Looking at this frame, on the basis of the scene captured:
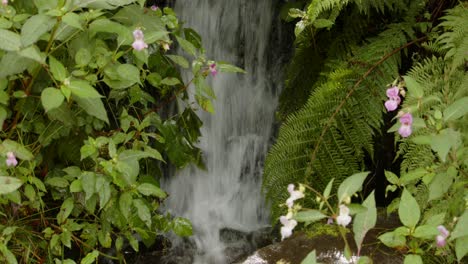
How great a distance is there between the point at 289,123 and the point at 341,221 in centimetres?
140

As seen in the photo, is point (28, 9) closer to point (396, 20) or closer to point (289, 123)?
point (289, 123)

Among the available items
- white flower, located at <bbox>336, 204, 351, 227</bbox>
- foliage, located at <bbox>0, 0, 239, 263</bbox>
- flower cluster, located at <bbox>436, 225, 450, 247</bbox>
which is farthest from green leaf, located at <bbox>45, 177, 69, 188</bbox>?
flower cluster, located at <bbox>436, 225, 450, 247</bbox>

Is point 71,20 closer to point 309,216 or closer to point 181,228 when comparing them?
point 309,216

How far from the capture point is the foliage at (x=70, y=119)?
5.60ft

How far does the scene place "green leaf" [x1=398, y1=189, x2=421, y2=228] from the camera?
144 cm

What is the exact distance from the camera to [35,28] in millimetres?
1621

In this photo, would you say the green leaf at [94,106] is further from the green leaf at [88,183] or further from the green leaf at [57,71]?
the green leaf at [88,183]

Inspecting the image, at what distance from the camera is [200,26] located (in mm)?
3852

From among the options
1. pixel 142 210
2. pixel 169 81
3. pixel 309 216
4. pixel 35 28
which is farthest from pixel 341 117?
pixel 35 28

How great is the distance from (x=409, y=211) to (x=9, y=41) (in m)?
1.15

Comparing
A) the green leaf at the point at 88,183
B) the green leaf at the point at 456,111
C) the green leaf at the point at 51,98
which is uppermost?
the green leaf at the point at 456,111

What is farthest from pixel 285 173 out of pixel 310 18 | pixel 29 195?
pixel 29 195

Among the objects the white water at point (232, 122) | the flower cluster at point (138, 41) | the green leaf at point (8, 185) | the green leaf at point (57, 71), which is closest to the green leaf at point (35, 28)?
the green leaf at point (57, 71)

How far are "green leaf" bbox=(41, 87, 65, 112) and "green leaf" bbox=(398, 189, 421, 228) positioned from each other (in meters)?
0.96
